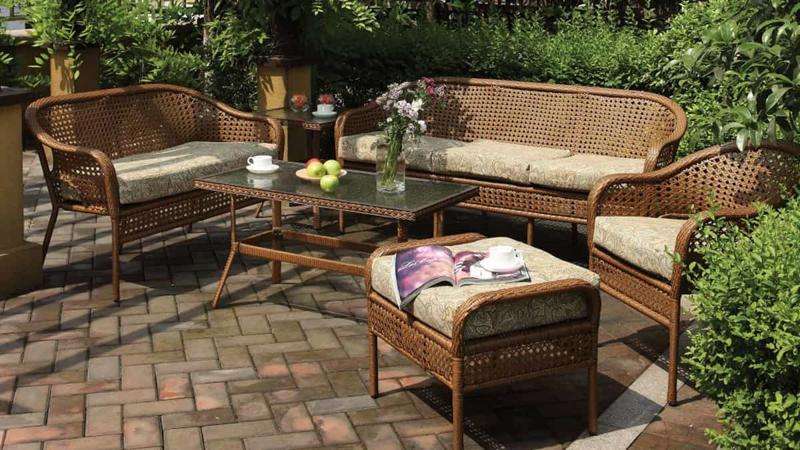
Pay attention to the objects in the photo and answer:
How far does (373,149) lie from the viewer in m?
6.53

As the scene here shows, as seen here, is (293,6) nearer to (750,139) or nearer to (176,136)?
(176,136)

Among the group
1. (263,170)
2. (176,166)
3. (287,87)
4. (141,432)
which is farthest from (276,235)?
(287,87)

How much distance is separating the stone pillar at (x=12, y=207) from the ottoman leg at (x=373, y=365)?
2080mm

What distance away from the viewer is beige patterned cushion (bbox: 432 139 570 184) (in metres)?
6.14

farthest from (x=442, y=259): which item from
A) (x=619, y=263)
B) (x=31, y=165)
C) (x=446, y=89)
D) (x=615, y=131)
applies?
(x=31, y=165)

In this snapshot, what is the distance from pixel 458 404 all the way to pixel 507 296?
15.5 inches

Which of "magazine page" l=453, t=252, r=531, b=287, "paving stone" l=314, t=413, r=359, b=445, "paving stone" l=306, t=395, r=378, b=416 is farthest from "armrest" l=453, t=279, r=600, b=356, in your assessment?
"paving stone" l=306, t=395, r=378, b=416

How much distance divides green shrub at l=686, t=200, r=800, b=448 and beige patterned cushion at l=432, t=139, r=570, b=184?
2.61 m

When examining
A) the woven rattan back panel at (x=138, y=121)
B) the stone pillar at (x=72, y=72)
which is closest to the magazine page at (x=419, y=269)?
the woven rattan back panel at (x=138, y=121)

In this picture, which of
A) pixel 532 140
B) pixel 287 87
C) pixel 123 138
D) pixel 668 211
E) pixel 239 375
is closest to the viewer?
pixel 239 375

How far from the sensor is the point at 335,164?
541 cm

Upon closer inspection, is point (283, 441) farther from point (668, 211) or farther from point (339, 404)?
point (668, 211)

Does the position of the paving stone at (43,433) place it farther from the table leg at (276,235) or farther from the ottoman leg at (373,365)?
the table leg at (276,235)

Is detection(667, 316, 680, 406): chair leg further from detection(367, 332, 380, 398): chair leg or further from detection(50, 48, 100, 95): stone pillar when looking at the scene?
detection(50, 48, 100, 95): stone pillar
